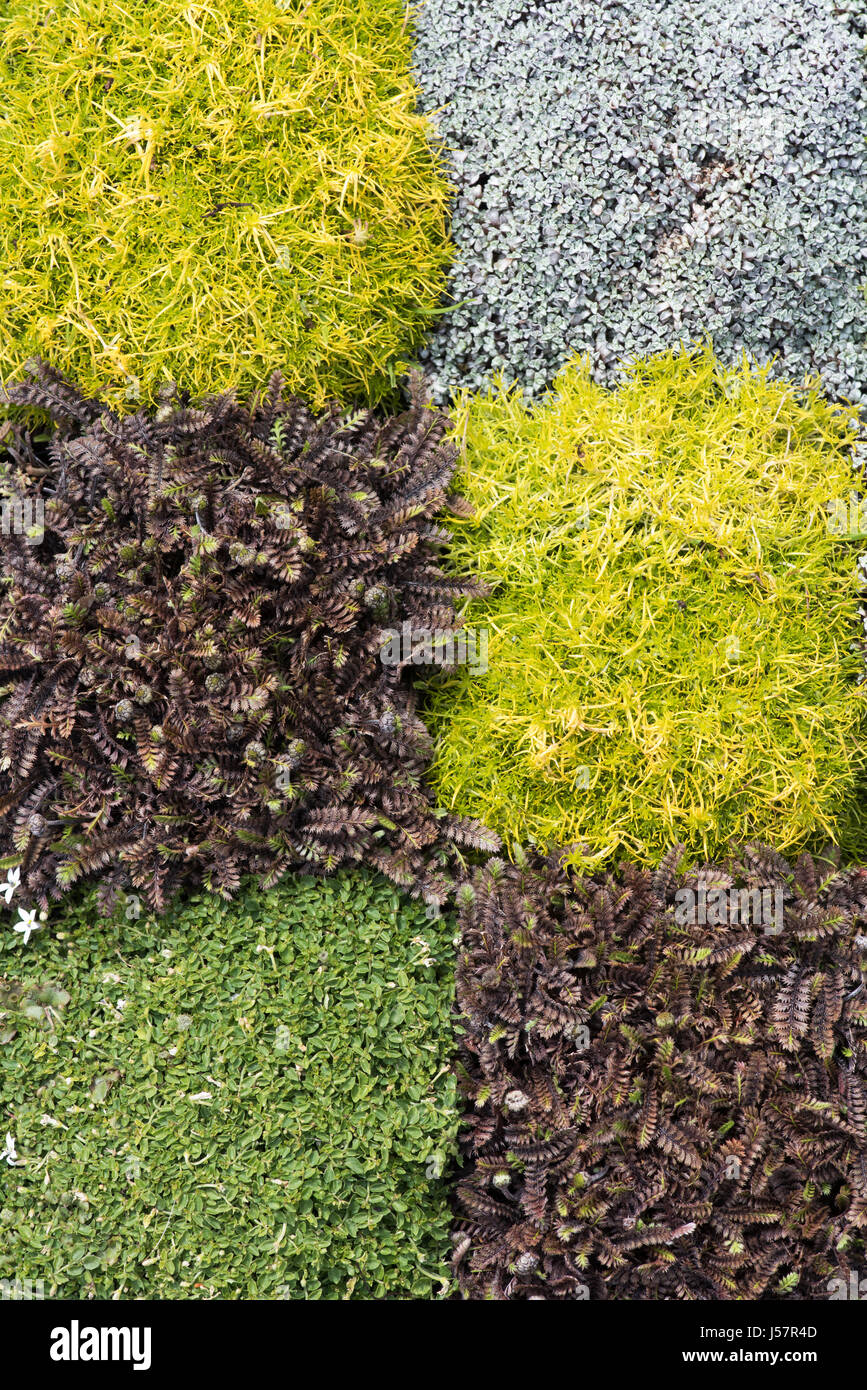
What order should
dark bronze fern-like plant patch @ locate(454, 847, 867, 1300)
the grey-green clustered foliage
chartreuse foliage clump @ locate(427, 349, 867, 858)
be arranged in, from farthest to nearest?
1. the grey-green clustered foliage
2. chartreuse foliage clump @ locate(427, 349, 867, 858)
3. dark bronze fern-like plant patch @ locate(454, 847, 867, 1300)

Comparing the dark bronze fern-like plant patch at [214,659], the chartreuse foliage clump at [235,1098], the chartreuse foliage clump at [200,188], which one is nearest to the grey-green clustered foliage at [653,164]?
the chartreuse foliage clump at [200,188]

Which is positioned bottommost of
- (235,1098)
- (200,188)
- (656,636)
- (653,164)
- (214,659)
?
(235,1098)

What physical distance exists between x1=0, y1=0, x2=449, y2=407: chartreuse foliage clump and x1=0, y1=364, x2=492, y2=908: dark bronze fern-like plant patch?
0.63ft

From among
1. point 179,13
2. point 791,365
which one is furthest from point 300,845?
point 179,13

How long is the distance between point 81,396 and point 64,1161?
198 centimetres

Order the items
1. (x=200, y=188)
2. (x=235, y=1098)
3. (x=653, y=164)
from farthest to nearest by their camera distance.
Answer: (x=653, y=164) → (x=200, y=188) → (x=235, y=1098)

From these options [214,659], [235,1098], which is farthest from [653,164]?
[235,1098]

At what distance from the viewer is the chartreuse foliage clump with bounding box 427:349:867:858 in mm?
2455

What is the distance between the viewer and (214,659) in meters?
2.28

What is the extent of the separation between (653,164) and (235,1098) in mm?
2740

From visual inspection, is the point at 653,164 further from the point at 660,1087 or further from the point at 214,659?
the point at 660,1087

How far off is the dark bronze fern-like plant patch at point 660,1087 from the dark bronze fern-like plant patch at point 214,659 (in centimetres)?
35

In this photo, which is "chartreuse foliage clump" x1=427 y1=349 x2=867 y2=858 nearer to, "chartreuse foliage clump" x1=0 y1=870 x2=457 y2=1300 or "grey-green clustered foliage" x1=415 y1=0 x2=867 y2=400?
"grey-green clustered foliage" x1=415 y1=0 x2=867 y2=400

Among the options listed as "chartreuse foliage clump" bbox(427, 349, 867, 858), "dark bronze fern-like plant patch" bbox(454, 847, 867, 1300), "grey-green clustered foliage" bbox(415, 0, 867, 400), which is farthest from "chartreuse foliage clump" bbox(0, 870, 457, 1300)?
"grey-green clustered foliage" bbox(415, 0, 867, 400)
